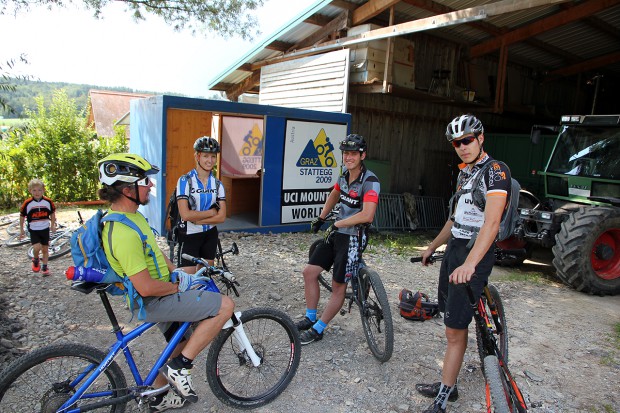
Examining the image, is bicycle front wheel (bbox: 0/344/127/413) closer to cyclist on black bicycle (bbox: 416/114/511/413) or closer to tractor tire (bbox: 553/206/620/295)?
cyclist on black bicycle (bbox: 416/114/511/413)

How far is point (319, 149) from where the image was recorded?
30.8 ft

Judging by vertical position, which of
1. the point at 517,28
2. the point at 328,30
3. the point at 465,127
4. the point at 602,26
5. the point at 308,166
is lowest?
the point at 308,166

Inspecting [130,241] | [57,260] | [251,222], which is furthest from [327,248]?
[251,222]

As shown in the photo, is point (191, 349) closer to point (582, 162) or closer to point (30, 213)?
point (30, 213)

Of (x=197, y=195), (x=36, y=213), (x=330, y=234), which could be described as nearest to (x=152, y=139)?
(x=36, y=213)

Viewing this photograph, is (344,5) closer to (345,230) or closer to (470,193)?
(345,230)

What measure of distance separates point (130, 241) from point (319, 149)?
731 cm

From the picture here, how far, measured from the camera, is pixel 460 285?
9.21 feet

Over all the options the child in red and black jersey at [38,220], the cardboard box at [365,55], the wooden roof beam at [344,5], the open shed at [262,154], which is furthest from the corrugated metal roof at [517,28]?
the child in red and black jersey at [38,220]

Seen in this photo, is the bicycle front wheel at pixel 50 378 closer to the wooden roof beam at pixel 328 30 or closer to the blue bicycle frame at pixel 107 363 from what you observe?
the blue bicycle frame at pixel 107 363

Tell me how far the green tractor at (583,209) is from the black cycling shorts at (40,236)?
6972 mm

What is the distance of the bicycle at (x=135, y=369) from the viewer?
2314 mm

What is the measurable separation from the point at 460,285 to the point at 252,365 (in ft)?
5.11

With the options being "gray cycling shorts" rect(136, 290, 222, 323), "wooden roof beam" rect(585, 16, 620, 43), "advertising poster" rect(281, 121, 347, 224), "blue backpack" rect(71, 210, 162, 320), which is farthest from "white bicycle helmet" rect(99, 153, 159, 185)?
"wooden roof beam" rect(585, 16, 620, 43)
